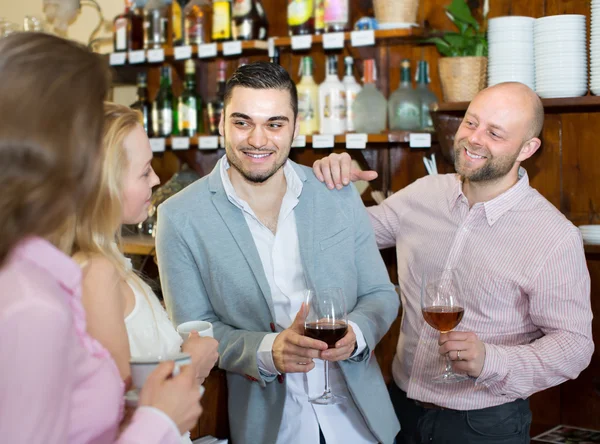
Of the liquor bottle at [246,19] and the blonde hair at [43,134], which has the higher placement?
the liquor bottle at [246,19]

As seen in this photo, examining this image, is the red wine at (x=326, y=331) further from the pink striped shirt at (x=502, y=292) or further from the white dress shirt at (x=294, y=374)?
the pink striped shirt at (x=502, y=292)

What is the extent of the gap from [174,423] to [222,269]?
3.06 ft

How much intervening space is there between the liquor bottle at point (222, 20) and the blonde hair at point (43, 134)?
9.36ft

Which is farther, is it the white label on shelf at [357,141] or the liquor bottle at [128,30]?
the liquor bottle at [128,30]

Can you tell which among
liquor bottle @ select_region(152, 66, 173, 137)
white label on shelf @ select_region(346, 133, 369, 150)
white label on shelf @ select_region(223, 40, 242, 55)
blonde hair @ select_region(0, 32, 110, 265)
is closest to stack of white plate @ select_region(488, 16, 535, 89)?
white label on shelf @ select_region(346, 133, 369, 150)

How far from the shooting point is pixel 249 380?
196 centimetres

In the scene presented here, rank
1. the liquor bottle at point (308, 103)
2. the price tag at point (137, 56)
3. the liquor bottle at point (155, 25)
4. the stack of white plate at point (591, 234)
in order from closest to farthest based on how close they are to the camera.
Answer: the stack of white plate at point (591, 234), the liquor bottle at point (308, 103), the price tag at point (137, 56), the liquor bottle at point (155, 25)

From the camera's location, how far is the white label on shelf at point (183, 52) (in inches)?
150

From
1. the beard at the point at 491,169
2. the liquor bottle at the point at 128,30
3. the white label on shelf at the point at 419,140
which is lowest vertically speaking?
the beard at the point at 491,169

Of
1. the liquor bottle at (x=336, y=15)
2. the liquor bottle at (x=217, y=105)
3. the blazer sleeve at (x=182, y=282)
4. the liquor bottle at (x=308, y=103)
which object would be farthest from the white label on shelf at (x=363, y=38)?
the blazer sleeve at (x=182, y=282)

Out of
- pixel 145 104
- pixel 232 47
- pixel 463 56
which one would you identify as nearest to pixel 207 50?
pixel 232 47

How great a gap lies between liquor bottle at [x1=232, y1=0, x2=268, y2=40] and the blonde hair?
2.81m

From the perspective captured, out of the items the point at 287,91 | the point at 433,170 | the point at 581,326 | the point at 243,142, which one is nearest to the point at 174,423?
the point at 243,142

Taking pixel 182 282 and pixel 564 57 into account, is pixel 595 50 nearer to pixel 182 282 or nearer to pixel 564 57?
pixel 564 57
